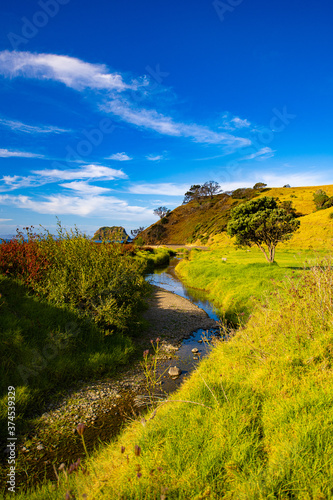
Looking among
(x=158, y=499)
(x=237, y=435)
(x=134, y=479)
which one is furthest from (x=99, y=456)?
(x=237, y=435)

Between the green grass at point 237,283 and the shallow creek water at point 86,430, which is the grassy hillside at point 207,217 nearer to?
the green grass at point 237,283

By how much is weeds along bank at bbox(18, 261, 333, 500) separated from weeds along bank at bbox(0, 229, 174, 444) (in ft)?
10.7

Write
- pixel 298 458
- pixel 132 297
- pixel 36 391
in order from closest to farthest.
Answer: pixel 298 458, pixel 36 391, pixel 132 297

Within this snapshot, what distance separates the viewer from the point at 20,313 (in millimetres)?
9492

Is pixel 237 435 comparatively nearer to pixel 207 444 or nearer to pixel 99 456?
pixel 207 444

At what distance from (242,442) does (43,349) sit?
7032 millimetres

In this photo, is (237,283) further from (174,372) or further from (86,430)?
(86,430)

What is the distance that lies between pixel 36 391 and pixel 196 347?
721 cm

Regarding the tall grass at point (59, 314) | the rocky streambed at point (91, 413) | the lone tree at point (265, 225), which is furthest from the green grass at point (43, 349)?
the lone tree at point (265, 225)

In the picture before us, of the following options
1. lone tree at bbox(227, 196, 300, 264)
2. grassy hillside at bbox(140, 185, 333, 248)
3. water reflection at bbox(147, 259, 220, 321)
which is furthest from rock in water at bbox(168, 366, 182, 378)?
grassy hillside at bbox(140, 185, 333, 248)

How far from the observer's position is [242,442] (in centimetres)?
420

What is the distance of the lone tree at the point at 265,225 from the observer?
23703 millimetres

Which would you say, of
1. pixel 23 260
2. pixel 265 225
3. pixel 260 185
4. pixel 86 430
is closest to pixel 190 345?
pixel 86 430

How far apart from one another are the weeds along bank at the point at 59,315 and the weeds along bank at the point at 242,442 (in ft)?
10.7
